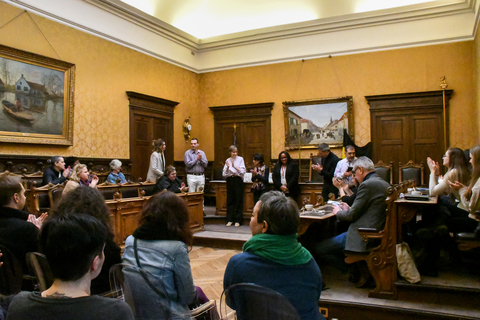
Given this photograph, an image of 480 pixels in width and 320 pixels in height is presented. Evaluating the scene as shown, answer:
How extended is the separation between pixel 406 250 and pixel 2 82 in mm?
6704

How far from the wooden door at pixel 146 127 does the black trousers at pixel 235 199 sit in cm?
261

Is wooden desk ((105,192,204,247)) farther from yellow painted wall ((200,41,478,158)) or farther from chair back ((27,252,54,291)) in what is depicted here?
yellow painted wall ((200,41,478,158))

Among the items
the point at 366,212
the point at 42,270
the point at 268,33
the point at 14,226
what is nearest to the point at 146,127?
the point at 268,33

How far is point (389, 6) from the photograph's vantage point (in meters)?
9.34

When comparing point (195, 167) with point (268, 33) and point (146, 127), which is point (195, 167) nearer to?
point (146, 127)

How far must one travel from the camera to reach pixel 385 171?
29.1ft

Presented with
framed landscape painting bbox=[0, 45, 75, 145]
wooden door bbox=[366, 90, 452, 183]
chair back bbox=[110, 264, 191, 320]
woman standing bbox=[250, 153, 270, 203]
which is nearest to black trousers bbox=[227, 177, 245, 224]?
woman standing bbox=[250, 153, 270, 203]

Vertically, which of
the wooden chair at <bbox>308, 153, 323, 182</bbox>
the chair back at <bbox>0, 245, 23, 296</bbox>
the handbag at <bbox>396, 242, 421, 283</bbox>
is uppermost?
the wooden chair at <bbox>308, 153, 323, 182</bbox>

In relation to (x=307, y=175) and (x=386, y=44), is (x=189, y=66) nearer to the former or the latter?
(x=307, y=175)

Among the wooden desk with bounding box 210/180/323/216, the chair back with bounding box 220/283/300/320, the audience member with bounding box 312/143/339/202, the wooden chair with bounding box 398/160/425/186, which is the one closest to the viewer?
the chair back with bounding box 220/283/300/320

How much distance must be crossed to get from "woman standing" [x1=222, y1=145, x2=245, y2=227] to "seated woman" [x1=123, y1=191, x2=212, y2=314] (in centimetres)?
552

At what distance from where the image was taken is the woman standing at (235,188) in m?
7.70

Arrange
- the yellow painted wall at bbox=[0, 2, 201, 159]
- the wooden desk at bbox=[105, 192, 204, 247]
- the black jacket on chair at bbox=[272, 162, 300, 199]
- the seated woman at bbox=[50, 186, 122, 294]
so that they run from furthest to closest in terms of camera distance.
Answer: the black jacket on chair at bbox=[272, 162, 300, 199], the yellow painted wall at bbox=[0, 2, 201, 159], the wooden desk at bbox=[105, 192, 204, 247], the seated woman at bbox=[50, 186, 122, 294]

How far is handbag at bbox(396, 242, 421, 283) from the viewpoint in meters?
3.50
